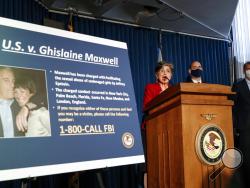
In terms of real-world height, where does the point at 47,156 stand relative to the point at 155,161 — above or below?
above

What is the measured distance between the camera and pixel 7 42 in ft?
5.62

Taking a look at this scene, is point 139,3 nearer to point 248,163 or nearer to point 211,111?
point 248,163

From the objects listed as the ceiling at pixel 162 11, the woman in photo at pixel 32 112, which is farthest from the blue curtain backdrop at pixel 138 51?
the woman in photo at pixel 32 112

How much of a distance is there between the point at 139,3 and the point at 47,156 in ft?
10.6

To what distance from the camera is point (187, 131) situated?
177 centimetres

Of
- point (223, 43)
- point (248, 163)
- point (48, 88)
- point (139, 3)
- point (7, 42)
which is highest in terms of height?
point (139, 3)

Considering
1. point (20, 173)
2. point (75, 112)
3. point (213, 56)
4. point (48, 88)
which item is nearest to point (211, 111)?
point (75, 112)

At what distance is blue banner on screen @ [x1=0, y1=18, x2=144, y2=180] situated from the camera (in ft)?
5.36

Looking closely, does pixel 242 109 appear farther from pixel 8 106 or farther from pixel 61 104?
pixel 8 106

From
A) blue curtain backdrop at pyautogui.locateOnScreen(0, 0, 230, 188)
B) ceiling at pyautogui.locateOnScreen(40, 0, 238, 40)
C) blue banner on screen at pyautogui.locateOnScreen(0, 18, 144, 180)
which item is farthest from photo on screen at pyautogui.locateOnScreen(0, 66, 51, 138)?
ceiling at pyautogui.locateOnScreen(40, 0, 238, 40)

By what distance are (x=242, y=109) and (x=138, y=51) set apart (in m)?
1.97

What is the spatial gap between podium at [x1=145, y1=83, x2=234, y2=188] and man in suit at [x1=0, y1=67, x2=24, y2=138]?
0.81m

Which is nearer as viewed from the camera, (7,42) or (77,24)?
(7,42)

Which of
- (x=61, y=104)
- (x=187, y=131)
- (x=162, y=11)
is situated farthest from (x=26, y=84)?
(x=162, y=11)
